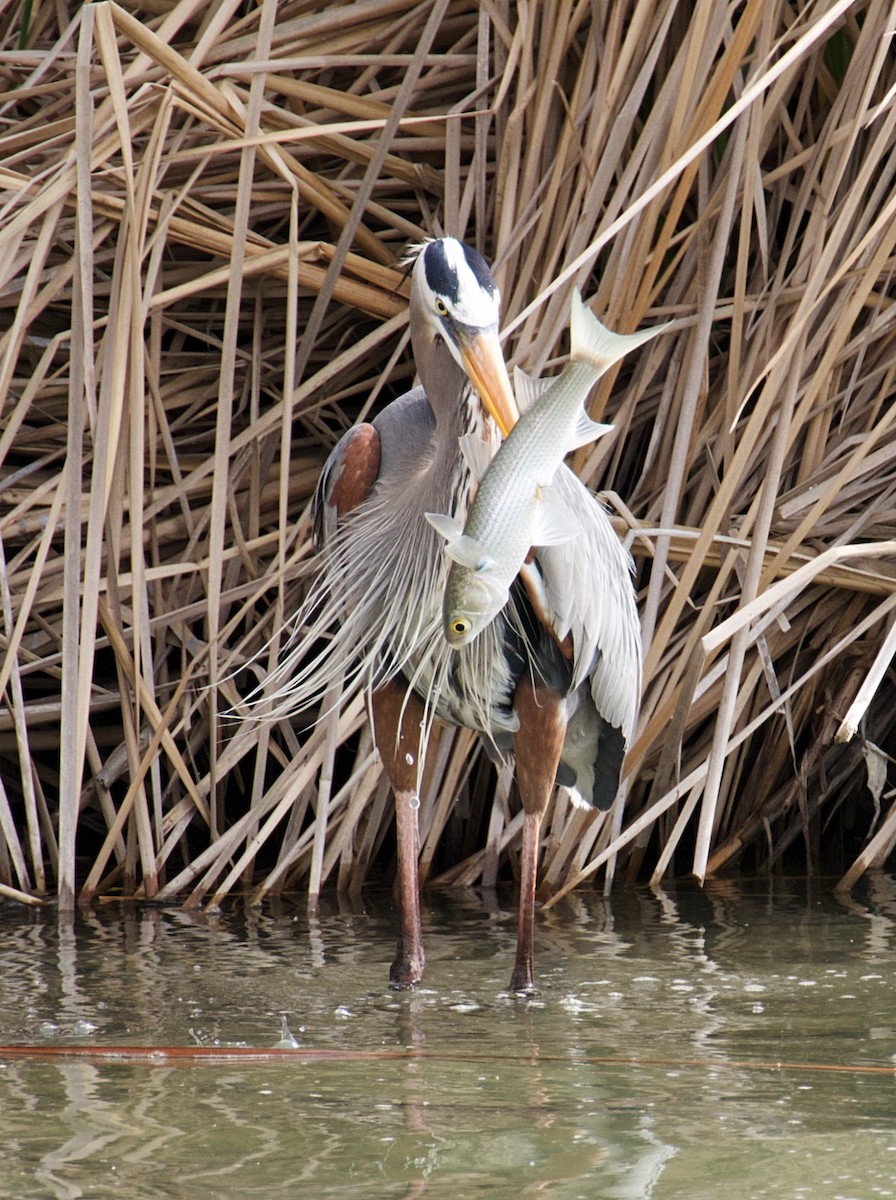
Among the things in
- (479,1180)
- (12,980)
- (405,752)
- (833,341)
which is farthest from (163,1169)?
(833,341)

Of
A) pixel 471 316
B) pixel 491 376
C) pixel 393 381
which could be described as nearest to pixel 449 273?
pixel 471 316

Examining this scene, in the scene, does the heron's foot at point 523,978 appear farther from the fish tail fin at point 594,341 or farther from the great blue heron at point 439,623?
the fish tail fin at point 594,341

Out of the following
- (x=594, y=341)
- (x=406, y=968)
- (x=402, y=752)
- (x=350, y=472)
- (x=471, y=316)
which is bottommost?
(x=406, y=968)

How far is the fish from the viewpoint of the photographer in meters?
2.44

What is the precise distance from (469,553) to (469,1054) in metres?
0.82

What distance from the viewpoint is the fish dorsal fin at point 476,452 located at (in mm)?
3117

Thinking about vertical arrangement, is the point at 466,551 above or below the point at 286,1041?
above

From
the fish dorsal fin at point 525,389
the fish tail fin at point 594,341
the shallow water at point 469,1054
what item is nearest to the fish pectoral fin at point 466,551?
the fish tail fin at point 594,341

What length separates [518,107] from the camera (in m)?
3.91

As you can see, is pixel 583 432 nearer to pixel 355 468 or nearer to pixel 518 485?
pixel 518 485

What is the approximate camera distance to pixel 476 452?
3.12 metres

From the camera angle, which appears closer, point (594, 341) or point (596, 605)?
point (594, 341)

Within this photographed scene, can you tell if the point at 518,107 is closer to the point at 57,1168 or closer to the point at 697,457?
the point at 697,457

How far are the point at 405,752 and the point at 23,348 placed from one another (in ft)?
5.93
